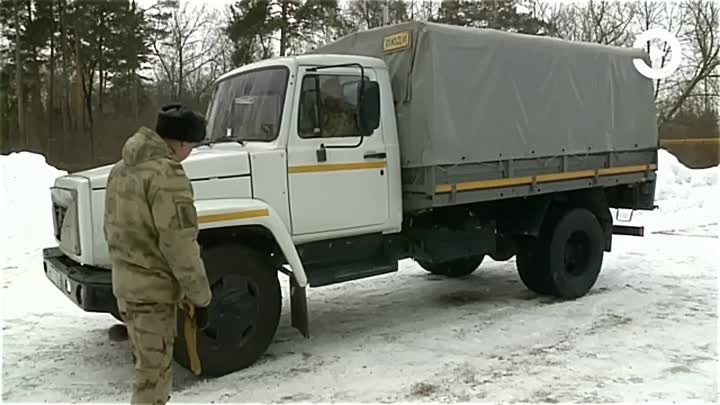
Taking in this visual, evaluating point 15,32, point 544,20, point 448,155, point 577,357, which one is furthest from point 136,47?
point 577,357

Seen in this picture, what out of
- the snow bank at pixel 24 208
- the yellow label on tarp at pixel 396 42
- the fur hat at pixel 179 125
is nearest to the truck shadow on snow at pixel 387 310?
the fur hat at pixel 179 125

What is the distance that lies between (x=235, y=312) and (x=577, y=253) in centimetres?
420

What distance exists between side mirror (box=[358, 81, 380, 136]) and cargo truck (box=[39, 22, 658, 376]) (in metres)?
0.01

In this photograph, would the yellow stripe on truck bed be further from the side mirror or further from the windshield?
the windshield

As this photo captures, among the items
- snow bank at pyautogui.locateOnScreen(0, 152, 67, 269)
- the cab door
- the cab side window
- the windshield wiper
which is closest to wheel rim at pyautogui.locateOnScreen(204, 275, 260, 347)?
the cab door

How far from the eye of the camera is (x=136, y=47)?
22984mm

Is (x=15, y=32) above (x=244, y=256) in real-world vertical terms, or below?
above

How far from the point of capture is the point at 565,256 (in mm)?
7469

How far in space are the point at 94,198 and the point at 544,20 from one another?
64.5ft

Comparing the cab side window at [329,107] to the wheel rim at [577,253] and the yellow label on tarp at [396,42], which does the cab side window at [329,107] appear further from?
the wheel rim at [577,253]

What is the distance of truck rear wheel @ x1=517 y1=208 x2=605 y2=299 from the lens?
7234 mm

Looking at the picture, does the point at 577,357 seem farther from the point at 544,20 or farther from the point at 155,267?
the point at 544,20

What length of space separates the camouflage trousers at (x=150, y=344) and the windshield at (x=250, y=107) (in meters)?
2.26

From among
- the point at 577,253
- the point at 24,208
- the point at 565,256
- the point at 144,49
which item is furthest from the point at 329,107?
the point at 144,49
